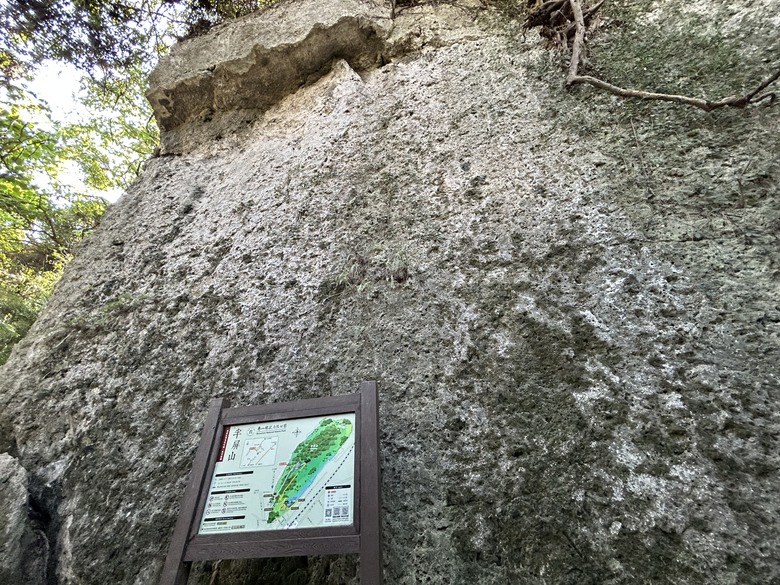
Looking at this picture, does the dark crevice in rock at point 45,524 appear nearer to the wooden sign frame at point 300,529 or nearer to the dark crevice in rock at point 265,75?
the wooden sign frame at point 300,529

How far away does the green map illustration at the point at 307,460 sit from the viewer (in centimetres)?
133

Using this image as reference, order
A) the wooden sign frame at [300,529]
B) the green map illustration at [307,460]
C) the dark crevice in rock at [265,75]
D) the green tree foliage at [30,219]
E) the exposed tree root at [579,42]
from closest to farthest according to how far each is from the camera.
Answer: the wooden sign frame at [300,529], the green map illustration at [307,460], the exposed tree root at [579,42], the dark crevice in rock at [265,75], the green tree foliage at [30,219]

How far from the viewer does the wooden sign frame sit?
3.93ft

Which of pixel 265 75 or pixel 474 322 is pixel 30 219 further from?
pixel 474 322

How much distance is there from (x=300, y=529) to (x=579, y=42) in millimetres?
2772

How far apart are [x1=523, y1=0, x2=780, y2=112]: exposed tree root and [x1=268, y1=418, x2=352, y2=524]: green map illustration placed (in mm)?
2041

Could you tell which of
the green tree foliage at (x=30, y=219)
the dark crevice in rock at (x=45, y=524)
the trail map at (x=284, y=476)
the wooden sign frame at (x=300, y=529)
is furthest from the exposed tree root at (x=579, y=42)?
the green tree foliage at (x=30, y=219)

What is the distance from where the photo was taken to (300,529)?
4.09 ft

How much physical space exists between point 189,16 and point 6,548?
446 cm

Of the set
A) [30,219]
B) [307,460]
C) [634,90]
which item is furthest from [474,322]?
[30,219]

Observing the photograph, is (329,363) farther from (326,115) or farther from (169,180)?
(169,180)

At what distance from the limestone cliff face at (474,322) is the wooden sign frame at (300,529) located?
251 millimetres

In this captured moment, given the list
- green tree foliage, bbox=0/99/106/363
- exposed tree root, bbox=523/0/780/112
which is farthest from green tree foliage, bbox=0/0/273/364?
exposed tree root, bbox=523/0/780/112

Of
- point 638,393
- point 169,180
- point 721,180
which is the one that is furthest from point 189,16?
point 638,393
